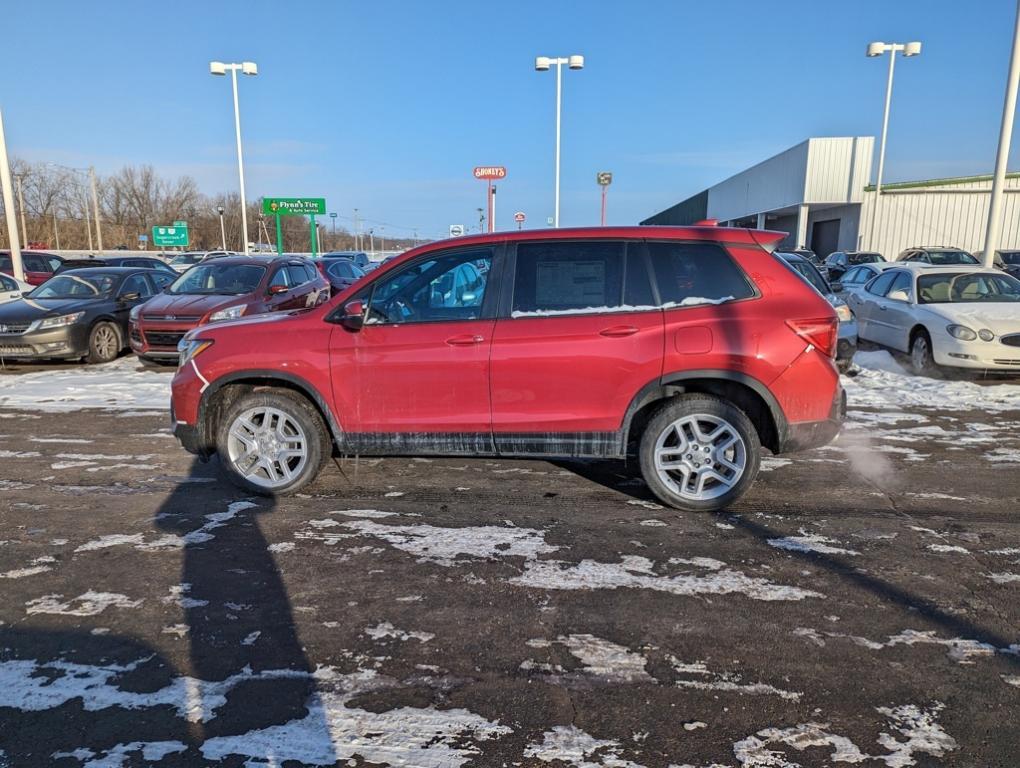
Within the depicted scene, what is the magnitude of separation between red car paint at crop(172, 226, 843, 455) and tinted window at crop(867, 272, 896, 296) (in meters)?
8.37

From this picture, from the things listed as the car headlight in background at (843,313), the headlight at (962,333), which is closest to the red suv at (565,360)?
the car headlight in background at (843,313)

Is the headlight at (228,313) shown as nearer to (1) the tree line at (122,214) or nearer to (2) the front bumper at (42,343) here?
(2) the front bumper at (42,343)

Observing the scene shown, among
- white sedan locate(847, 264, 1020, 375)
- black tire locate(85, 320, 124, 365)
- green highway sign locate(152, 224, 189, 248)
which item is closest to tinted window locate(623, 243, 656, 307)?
white sedan locate(847, 264, 1020, 375)

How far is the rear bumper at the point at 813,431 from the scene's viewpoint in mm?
4520

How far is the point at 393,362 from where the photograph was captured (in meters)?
4.66

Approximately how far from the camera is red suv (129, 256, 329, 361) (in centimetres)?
1004

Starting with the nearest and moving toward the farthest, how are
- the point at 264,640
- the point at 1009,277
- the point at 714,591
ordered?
1. the point at 264,640
2. the point at 714,591
3. the point at 1009,277

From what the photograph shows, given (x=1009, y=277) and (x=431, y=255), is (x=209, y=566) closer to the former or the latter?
A: (x=431, y=255)

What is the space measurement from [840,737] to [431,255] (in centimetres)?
371

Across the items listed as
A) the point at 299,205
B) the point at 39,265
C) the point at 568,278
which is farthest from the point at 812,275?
the point at 299,205

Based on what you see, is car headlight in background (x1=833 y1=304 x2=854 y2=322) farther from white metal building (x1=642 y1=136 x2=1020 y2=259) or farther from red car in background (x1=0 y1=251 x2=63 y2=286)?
white metal building (x1=642 y1=136 x2=1020 y2=259)

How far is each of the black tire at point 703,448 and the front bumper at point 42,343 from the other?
10094 mm

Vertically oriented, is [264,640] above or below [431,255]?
below

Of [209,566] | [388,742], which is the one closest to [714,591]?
[388,742]
